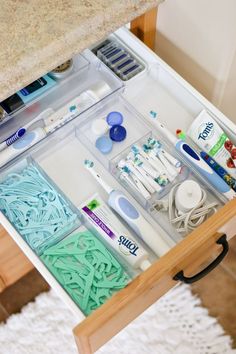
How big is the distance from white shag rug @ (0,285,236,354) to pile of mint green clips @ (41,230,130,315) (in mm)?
499

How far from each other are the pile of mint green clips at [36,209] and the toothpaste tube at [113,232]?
0.10 ft

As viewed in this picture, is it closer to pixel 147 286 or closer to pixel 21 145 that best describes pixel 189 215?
pixel 147 286

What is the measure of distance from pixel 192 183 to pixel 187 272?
0.14 meters

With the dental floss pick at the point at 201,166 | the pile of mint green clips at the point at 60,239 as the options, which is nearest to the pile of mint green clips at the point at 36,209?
the pile of mint green clips at the point at 60,239

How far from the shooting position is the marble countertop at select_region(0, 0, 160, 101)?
2.43 ft

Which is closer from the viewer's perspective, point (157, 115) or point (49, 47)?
point (49, 47)

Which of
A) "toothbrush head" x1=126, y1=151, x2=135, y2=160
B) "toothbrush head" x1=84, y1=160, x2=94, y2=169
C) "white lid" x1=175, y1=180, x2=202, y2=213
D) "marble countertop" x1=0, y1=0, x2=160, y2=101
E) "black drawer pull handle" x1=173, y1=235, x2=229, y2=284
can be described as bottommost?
"black drawer pull handle" x1=173, y1=235, x2=229, y2=284

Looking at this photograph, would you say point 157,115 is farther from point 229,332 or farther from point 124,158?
point 229,332

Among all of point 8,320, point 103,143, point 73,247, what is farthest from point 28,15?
point 8,320

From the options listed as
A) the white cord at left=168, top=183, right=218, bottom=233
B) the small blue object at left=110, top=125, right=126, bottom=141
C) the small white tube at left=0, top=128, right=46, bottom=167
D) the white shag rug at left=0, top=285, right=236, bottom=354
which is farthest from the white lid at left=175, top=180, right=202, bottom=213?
the white shag rug at left=0, top=285, right=236, bottom=354

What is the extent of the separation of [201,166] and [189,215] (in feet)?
0.29

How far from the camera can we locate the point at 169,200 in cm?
88

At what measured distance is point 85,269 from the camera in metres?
0.84

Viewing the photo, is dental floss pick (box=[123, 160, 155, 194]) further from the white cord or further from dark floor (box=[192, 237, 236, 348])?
dark floor (box=[192, 237, 236, 348])
